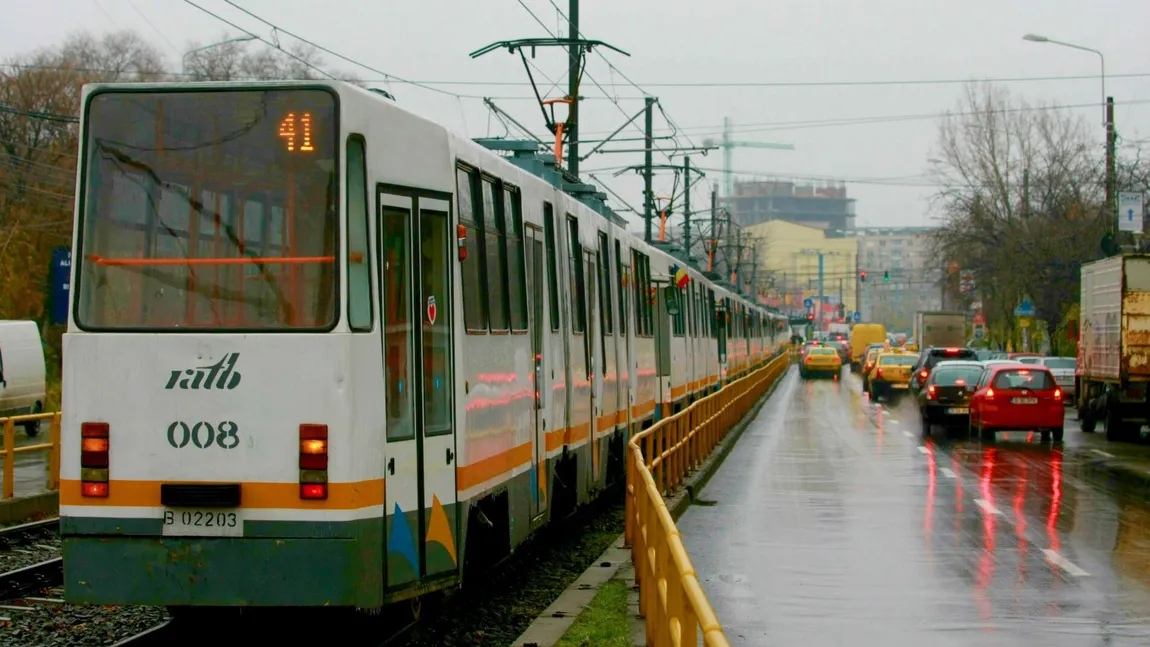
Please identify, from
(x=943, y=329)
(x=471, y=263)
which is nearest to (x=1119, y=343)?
(x=471, y=263)

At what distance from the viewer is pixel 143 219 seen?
855cm

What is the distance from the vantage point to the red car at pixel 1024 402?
94.2ft

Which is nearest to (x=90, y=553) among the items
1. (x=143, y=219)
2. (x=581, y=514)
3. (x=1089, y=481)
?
(x=143, y=219)

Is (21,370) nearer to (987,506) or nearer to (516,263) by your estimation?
(987,506)

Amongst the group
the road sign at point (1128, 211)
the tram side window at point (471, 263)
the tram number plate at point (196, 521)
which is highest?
the road sign at point (1128, 211)

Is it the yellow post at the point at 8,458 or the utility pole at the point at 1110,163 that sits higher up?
the utility pole at the point at 1110,163

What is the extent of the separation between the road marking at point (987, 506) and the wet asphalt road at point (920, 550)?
1 cm

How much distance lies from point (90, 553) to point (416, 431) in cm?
184

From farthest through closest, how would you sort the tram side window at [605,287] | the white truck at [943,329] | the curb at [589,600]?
the white truck at [943,329] → the tram side window at [605,287] → the curb at [589,600]

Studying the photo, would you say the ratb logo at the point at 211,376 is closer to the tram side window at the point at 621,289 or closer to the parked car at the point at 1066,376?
the tram side window at the point at 621,289

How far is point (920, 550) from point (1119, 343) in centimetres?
1710

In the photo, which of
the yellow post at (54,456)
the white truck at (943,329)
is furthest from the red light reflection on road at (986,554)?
the white truck at (943,329)

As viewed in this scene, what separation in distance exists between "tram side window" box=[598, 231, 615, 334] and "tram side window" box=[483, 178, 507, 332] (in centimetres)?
531

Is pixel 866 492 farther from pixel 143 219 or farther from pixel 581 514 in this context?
pixel 143 219
